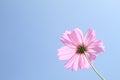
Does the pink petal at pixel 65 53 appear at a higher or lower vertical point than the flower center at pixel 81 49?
lower

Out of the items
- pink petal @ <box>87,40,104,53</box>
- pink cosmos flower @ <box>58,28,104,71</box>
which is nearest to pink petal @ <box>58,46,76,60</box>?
pink cosmos flower @ <box>58,28,104,71</box>

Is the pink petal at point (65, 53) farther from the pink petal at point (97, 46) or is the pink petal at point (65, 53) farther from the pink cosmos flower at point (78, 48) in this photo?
the pink petal at point (97, 46)

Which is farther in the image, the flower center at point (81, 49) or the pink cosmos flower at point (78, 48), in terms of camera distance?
the flower center at point (81, 49)

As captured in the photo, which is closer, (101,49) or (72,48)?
(101,49)

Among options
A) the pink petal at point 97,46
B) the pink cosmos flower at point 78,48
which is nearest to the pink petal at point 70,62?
the pink cosmos flower at point 78,48

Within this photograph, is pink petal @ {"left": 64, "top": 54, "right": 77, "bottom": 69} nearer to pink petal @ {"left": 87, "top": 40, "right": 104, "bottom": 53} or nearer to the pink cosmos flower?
the pink cosmos flower

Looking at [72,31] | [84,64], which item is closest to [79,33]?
[72,31]

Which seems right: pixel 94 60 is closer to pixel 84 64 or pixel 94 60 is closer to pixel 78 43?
pixel 84 64

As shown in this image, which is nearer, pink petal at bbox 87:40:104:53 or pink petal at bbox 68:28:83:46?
pink petal at bbox 87:40:104:53
